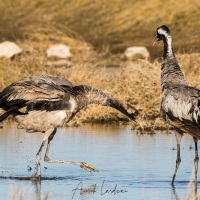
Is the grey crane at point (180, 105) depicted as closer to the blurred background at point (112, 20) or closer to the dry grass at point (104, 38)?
the dry grass at point (104, 38)

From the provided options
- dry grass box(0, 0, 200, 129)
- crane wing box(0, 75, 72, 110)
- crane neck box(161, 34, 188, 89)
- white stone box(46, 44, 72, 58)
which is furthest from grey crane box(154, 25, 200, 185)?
white stone box(46, 44, 72, 58)

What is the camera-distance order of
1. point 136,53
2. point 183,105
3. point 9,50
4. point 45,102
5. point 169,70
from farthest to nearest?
1. point 136,53
2. point 9,50
3. point 169,70
4. point 45,102
5. point 183,105

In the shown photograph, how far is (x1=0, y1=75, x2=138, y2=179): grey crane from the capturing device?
11.8m

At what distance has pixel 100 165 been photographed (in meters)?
12.6

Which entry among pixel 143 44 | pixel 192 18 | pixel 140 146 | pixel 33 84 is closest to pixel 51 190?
pixel 33 84

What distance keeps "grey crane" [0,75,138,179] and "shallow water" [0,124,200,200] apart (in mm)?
361

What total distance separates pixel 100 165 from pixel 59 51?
21751mm

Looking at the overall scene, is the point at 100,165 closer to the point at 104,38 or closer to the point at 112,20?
the point at 104,38

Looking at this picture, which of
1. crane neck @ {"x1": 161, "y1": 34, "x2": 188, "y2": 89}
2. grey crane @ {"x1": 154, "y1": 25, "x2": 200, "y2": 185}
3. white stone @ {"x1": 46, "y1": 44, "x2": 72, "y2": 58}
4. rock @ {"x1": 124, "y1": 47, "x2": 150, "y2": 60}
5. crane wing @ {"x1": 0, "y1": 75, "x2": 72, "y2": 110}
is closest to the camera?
grey crane @ {"x1": 154, "y1": 25, "x2": 200, "y2": 185}

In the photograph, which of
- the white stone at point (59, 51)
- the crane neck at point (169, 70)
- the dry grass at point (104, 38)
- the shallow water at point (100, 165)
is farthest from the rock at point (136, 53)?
the crane neck at point (169, 70)

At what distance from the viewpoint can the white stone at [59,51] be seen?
33.7 m

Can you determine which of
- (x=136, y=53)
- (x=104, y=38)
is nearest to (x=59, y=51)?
(x=136, y=53)

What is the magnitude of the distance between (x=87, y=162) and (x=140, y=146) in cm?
159

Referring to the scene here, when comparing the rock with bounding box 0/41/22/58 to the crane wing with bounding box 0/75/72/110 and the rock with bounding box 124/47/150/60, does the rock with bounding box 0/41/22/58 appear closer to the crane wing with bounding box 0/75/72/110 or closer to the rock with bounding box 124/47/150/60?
the rock with bounding box 124/47/150/60
